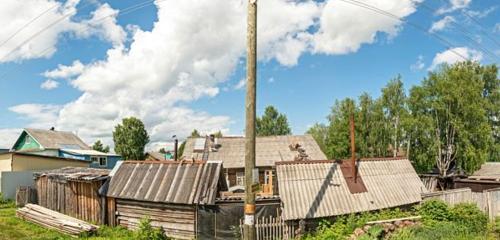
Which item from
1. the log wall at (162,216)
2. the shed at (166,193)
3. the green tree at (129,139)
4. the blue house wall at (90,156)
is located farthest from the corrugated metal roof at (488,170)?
the green tree at (129,139)

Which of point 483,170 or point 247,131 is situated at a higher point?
point 247,131

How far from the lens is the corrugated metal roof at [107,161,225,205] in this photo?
1291 cm

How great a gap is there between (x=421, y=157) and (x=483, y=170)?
17.3 feet

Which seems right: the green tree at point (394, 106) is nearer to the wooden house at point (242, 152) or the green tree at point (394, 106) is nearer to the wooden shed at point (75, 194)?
the wooden house at point (242, 152)

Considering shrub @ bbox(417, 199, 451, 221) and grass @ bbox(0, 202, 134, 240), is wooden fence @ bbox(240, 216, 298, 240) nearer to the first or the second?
grass @ bbox(0, 202, 134, 240)

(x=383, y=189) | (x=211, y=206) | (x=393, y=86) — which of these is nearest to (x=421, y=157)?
(x=393, y=86)

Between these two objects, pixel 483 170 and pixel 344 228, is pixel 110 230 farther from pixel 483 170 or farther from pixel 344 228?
pixel 483 170

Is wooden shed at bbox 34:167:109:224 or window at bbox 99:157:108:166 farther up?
window at bbox 99:157:108:166

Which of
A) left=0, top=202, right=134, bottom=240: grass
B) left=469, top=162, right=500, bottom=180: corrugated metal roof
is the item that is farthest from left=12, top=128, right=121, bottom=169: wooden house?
left=469, top=162, right=500, bottom=180: corrugated metal roof

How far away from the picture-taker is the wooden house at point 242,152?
32.0 meters

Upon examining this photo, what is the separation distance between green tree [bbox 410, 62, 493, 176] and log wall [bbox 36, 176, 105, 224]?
2661cm

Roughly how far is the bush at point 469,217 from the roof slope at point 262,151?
2023 centimetres

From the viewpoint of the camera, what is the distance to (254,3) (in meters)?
6.98

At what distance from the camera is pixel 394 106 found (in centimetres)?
3588
